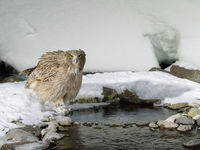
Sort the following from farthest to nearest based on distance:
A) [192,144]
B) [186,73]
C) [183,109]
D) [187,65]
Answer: [187,65]
[186,73]
[183,109]
[192,144]

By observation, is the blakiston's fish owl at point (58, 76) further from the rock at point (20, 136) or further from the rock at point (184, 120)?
the rock at point (184, 120)

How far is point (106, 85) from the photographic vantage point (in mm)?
7562

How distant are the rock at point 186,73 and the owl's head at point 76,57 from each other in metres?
4.77

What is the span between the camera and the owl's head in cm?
542

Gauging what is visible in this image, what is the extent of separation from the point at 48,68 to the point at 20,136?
1.59m

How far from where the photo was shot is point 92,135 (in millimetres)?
4969

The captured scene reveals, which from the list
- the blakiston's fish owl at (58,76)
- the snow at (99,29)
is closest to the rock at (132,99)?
the blakiston's fish owl at (58,76)

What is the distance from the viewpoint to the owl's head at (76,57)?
5.42 metres

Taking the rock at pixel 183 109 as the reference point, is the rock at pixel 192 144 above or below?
above

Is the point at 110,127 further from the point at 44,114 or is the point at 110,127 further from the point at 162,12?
the point at 162,12

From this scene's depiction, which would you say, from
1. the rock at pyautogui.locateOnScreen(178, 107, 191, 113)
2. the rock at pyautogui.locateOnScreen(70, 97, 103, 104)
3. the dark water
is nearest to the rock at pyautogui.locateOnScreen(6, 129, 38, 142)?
the dark water

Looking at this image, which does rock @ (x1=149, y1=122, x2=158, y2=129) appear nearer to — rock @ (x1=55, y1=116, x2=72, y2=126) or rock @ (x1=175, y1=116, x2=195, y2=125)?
rock @ (x1=175, y1=116, x2=195, y2=125)

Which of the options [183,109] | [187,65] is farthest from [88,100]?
[187,65]

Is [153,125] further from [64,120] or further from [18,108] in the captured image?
[18,108]
